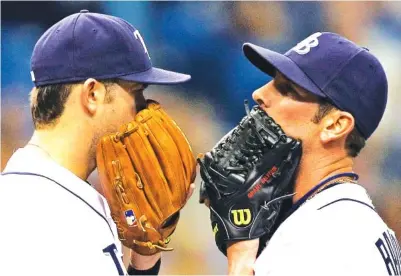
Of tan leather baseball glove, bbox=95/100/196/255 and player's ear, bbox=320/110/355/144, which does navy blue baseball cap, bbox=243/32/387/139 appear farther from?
tan leather baseball glove, bbox=95/100/196/255

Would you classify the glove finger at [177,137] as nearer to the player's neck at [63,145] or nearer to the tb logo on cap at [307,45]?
the player's neck at [63,145]

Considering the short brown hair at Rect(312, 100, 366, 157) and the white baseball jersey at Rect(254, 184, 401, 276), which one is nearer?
the white baseball jersey at Rect(254, 184, 401, 276)

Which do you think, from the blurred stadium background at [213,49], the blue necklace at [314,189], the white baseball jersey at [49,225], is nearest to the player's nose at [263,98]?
the blue necklace at [314,189]

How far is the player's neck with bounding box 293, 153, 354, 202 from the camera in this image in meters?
1.77

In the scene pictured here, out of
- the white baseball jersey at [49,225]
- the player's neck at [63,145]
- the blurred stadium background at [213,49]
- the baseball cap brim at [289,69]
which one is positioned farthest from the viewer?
the blurred stadium background at [213,49]

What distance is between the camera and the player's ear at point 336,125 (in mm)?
1743

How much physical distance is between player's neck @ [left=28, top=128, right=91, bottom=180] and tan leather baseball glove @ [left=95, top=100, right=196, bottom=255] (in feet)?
0.34

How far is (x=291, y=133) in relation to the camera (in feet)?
5.81

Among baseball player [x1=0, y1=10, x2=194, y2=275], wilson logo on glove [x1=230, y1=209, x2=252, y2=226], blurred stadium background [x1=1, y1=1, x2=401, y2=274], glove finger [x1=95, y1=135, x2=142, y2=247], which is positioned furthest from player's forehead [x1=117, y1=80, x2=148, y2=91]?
blurred stadium background [x1=1, y1=1, x2=401, y2=274]

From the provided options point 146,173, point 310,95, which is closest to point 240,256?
point 146,173

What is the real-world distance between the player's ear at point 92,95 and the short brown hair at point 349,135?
0.55 m

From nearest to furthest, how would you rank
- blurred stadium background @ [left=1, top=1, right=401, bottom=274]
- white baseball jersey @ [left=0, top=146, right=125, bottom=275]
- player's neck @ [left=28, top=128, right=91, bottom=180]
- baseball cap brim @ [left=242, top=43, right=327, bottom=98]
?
white baseball jersey @ [left=0, top=146, right=125, bottom=275]
player's neck @ [left=28, top=128, right=91, bottom=180]
baseball cap brim @ [left=242, top=43, right=327, bottom=98]
blurred stadium background @ [left=1, top=1, right=401, bottom=274]

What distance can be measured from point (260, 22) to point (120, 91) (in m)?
2.12

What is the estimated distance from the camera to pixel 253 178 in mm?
1761
